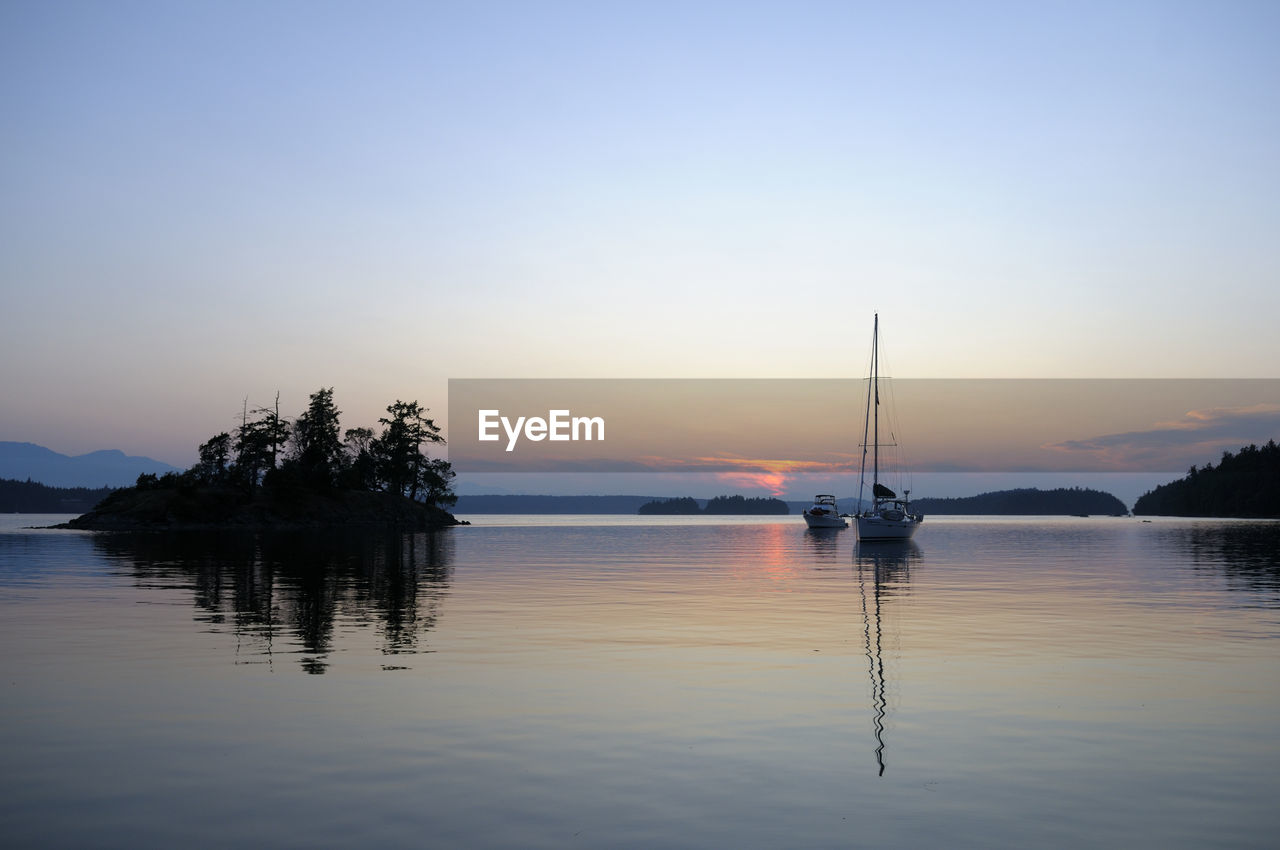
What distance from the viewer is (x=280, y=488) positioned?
166 metres

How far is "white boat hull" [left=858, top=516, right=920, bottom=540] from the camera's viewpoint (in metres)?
104

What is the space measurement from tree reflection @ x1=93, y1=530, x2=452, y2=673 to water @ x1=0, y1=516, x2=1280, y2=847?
33cm

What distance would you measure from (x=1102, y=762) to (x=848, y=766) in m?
4.14

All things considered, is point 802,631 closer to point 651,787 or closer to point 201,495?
point 651,787

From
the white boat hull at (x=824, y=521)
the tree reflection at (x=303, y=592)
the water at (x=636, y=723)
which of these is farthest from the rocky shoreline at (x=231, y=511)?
the water at (x=636, y=723)

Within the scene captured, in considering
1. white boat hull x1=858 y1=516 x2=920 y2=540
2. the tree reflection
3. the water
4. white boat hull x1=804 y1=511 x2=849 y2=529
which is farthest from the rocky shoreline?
the water

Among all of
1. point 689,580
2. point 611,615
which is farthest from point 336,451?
point 611,615

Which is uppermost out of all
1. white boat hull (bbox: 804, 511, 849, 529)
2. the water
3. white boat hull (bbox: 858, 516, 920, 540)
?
the water

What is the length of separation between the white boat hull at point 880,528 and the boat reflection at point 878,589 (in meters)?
0.87

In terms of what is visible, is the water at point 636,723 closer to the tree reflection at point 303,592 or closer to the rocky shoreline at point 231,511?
the tree reflection at point 303,592

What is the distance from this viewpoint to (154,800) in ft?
43.5

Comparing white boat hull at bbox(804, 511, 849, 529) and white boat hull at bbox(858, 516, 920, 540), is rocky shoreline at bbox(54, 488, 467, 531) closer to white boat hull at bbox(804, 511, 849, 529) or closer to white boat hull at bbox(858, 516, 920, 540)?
white boat hull at bbox(804, 511, 849, 529)

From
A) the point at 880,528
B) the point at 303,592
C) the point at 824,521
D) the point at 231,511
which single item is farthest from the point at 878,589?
the point at 824,521

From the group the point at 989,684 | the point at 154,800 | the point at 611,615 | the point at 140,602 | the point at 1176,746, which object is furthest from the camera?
the point at 140,602
